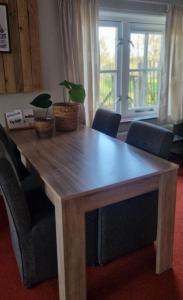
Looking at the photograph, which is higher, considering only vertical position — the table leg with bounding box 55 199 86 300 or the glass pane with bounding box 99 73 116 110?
the glass pane with bounding box 99 73 116 110

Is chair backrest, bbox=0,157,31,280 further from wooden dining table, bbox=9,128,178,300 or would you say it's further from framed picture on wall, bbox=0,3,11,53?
framed picture on wall, bbox=0,3,11,53

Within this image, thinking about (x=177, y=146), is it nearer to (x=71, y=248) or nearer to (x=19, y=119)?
(x=19, y=119)

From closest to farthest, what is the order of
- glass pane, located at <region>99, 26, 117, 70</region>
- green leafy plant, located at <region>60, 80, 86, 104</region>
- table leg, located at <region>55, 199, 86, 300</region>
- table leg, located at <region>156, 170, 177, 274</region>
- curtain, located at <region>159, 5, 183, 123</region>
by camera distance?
table leg, located at <region>55, 199, 86, 300</region>, table leg, located at <region>156, 170, 177, 274</region>, green leafy plant, located at <region>60, 80, 86, 104</region>, glass pane, located at <region>99, 26, 117, 70</region>, curtain, located at <region>159, 5, 183, 123</region>

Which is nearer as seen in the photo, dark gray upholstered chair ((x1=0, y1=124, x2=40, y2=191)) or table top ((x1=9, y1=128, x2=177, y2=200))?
table top ((x1=9, y1=128, x2=177, y2=200))

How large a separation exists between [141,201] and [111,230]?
279 mm

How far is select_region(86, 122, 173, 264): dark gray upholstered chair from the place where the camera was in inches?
67.2

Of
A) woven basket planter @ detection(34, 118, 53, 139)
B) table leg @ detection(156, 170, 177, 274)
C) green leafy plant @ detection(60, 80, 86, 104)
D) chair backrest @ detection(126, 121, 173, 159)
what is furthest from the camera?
green leafy plant @ detection(60, 80, 86, 104)

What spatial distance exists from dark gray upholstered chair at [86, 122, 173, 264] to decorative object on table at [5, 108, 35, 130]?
4.22 ft

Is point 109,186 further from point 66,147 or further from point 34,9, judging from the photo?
point 34,9

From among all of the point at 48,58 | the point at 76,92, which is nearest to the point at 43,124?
the point at 76,92

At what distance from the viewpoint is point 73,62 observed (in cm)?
281

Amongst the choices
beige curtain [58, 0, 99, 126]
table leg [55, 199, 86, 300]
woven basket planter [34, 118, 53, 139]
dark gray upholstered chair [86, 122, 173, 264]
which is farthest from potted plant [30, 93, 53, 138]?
table leg [55, 199, 86, 300]

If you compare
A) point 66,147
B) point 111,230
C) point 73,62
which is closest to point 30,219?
point 111,230

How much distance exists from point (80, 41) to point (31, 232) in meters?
2.07
